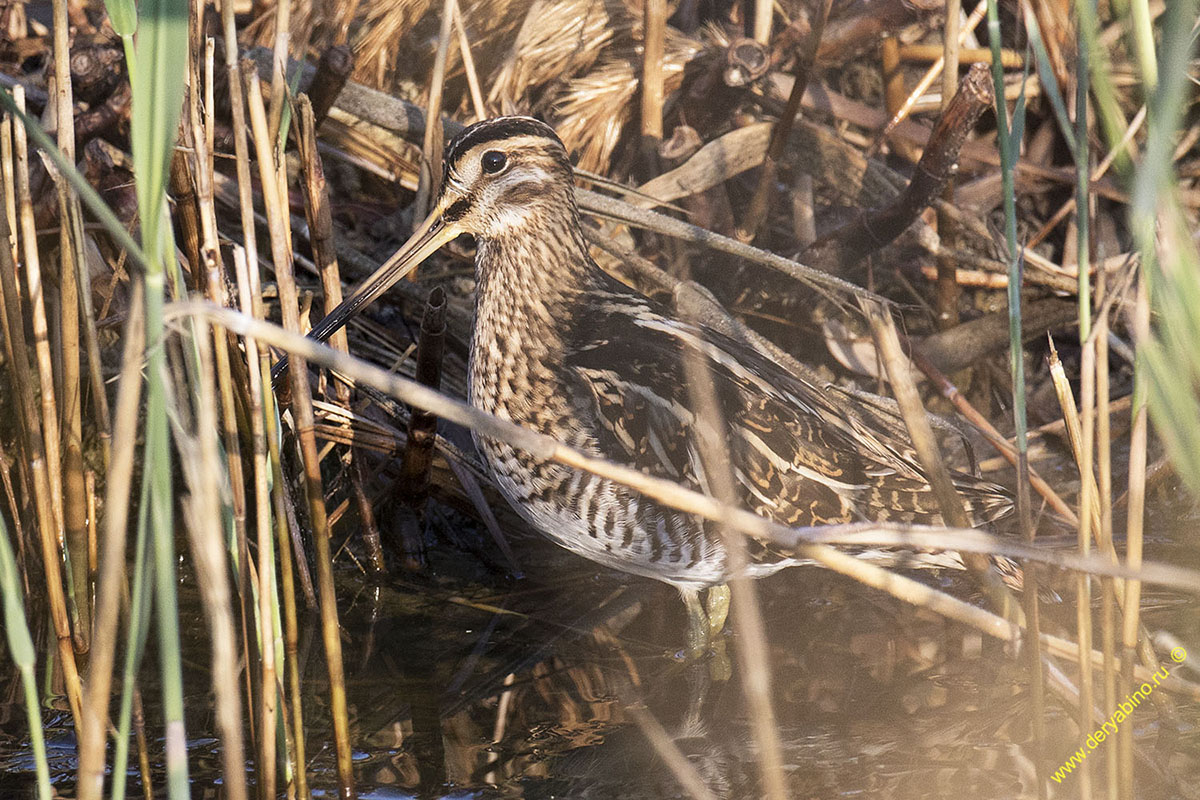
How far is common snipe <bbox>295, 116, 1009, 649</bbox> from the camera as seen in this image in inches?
112

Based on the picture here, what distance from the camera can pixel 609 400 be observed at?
9.42 feet

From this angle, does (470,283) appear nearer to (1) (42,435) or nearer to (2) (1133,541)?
(1) (42,435)

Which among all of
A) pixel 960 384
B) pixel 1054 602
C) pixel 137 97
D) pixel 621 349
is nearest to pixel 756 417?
pixel 621 349

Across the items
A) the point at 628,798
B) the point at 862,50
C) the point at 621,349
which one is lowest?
the point at 628,798

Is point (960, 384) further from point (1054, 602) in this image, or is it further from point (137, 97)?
point (137, 97)

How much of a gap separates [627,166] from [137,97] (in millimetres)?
2873

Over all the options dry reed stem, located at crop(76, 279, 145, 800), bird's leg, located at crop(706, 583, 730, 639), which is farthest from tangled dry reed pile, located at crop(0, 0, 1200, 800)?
bird's leg, located at crop(706, 583, 730, 639)

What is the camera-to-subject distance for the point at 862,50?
4141 millimetres

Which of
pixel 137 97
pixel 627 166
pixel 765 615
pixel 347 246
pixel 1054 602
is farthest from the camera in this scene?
pixel 627 166

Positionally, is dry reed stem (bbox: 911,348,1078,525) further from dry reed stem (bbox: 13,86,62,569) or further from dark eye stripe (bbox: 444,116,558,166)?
dry reed stem (bbox: 13,86,62,569)

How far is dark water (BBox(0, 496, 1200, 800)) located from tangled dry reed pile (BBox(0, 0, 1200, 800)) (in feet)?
0.34

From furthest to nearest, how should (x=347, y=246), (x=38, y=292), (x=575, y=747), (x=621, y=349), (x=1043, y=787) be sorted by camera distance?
(x=347, y=246)
(x=621, y=349)
(x=575, y=747)
(x=38, y=292)
(x=1043, y=787)

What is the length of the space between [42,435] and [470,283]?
71.0 inches

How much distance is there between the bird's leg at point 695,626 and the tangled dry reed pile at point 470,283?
38cm
